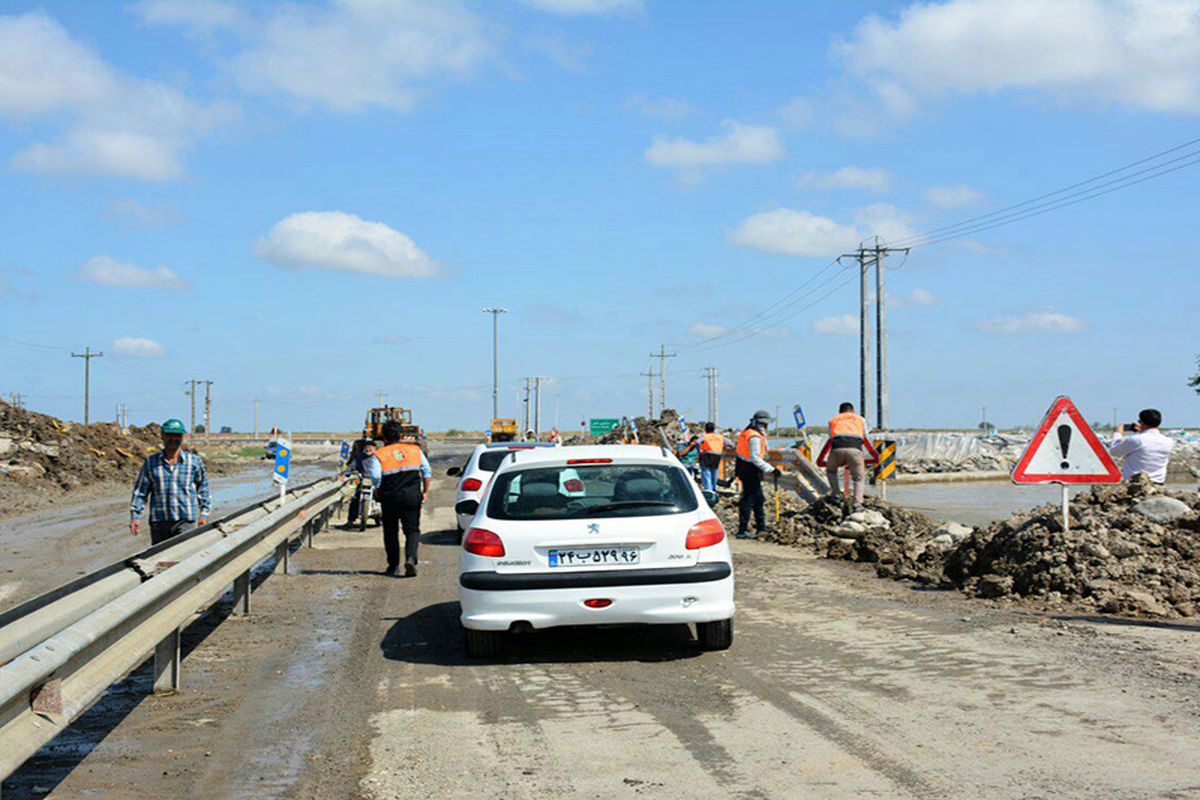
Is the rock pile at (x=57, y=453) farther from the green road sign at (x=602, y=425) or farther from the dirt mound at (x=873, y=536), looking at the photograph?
the green road sign at (x=602, y=425)

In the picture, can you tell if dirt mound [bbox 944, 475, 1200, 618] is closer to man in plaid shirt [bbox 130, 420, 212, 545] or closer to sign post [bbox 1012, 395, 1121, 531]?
sign post [bbox 1012, 395, 1121, 531]

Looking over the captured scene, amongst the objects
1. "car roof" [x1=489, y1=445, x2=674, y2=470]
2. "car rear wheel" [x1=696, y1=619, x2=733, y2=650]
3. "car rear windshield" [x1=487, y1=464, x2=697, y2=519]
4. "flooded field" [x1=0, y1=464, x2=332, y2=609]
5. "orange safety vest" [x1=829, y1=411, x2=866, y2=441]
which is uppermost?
"orange safety vest" [x1=829, y1=411, x2=866, y2=441]

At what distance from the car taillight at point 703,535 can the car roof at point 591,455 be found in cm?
76

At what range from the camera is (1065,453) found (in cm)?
1112

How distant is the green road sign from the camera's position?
79750 millimetres

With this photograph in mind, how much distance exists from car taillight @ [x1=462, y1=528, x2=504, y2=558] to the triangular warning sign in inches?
216

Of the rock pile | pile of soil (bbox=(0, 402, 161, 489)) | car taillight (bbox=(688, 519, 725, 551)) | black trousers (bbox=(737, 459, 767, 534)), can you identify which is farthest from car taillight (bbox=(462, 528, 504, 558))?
pile of soil (bbox=(0, 402, 161, 489))

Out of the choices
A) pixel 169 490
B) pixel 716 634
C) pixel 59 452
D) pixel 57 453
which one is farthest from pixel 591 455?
pixel 59 452

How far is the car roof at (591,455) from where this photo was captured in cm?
891

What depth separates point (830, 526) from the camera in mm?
18234

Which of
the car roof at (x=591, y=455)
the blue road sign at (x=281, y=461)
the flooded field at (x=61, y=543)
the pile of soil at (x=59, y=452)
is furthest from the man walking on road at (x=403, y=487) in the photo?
the pile of soil at (x=59, y=452)

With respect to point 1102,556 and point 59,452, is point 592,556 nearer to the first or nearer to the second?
point 1102,556

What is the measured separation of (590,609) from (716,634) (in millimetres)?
1038

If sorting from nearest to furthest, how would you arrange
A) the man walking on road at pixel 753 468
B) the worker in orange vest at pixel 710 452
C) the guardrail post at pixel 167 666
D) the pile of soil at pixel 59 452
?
the guardrail post at pixel 167 666 < the man walking on road at pixel 753 468 < the worker in orange vest at pixel 710 452 < the pile of soil at pixel 59 452
